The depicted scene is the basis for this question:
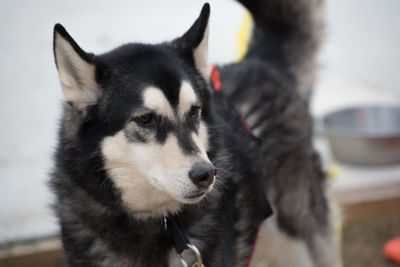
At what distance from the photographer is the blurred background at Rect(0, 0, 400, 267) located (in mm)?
3158

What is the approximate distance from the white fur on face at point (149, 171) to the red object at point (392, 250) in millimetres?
2213

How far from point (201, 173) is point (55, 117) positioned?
1898mm

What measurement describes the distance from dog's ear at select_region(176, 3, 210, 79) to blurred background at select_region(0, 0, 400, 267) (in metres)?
1.18

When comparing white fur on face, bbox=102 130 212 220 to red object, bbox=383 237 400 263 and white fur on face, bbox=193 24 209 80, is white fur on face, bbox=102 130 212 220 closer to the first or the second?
white fur on face, bbox=193 24 209 80

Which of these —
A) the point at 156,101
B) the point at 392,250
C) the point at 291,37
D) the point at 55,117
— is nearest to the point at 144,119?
the point at 156,101

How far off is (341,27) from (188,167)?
4.08 meters

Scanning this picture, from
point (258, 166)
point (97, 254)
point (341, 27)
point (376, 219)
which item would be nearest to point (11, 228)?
point (97, 254)

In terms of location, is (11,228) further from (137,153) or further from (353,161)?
(353,161)

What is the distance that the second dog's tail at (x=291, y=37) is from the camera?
8.61 ft

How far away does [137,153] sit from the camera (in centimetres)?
160

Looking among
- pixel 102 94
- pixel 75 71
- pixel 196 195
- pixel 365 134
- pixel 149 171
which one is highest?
pixel 75 71

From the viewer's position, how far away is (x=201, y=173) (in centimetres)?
152

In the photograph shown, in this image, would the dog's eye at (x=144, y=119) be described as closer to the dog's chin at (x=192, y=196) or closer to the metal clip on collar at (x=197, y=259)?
the dog's chin at (x=192, y=196)

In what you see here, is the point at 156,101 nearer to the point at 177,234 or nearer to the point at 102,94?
the point at 102,94
